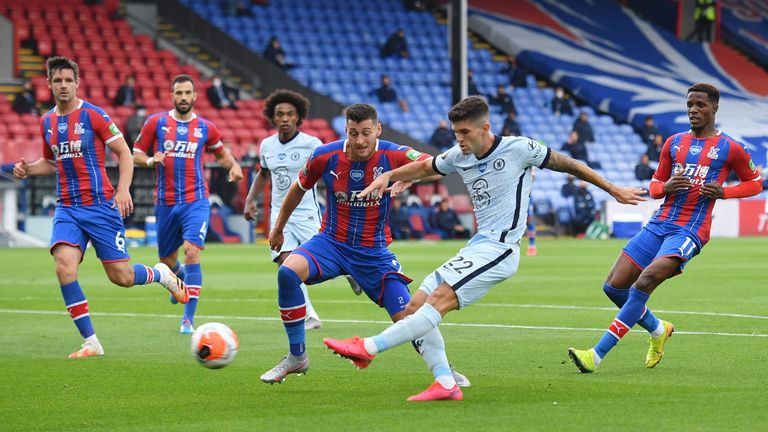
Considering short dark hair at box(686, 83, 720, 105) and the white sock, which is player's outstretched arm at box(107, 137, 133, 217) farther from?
short dark hair at box(686, 83, 720, 105)

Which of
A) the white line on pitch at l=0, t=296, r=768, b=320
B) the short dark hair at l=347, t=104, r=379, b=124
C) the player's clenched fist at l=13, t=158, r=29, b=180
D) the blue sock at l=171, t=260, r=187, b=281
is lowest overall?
the white line on pitch at l=0, t=296, r=768, b=320

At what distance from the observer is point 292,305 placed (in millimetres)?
9023

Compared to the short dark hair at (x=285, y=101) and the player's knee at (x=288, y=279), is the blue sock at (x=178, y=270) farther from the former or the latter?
the player's knee at (x=288, y=279)

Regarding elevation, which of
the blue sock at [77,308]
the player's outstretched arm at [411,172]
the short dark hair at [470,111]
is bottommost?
the blue sock at [77,308]

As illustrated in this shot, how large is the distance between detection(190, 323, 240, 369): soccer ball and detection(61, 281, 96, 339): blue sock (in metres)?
2.45

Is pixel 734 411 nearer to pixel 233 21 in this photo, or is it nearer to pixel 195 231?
pixel 195 231

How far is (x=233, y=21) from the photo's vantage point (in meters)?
41.9

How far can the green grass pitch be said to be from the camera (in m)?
7.38

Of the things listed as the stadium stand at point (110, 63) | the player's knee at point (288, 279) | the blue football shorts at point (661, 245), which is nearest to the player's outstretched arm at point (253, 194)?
the player's knee at point (288, 279)

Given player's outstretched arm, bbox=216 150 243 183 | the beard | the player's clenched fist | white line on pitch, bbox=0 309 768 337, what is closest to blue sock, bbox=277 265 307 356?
the player's clenched fist

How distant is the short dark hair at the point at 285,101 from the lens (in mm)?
12633

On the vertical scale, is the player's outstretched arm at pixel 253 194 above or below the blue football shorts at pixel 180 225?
above

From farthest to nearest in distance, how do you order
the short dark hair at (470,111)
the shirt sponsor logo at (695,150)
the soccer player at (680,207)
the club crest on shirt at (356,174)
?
the shirt sponsor logo at (695,150) → the soccer player at (680,207) → the club crest on shirt at (356,174) → the short dark hair at (470,111)

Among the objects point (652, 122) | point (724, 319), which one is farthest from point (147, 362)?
point (652, 122)
